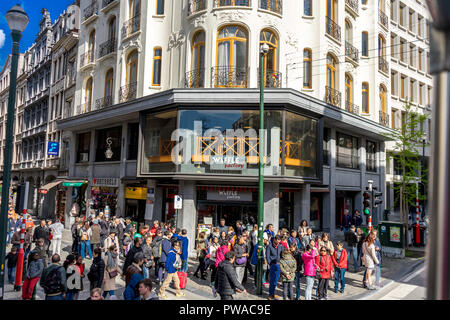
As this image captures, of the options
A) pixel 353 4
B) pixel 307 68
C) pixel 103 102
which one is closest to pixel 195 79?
pixel 307 68

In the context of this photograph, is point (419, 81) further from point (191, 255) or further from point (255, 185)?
point (191, 255)

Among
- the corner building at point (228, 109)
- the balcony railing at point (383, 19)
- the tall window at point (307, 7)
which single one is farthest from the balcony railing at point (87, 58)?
the balcony railing at point (383, 19)

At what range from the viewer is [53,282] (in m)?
6.76

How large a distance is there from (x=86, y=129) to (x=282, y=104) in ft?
51.0

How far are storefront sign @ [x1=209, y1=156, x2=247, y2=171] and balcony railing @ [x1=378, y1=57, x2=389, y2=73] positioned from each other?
48.1ft

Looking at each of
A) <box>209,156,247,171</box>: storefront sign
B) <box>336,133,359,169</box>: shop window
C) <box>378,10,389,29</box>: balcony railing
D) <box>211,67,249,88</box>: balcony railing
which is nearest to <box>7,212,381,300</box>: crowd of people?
<box>209,156,247,171</box>: storefront sign

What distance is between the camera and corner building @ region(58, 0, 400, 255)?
16.2m

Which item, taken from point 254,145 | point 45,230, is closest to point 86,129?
point 45,230

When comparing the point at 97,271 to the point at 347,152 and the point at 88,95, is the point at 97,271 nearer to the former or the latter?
the point at 347,152

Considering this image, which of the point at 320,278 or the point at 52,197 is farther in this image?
the point at 52,197

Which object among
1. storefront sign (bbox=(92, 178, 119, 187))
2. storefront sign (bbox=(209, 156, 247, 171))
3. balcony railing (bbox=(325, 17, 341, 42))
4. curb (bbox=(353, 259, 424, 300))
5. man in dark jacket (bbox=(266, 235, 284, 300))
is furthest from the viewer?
storefront sign (bbox=(92, 178, 119, 187))

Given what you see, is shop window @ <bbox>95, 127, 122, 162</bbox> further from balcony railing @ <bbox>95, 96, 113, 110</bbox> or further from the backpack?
the backpack

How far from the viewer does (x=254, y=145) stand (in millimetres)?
16078

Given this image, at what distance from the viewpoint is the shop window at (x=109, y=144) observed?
72.9 feet
